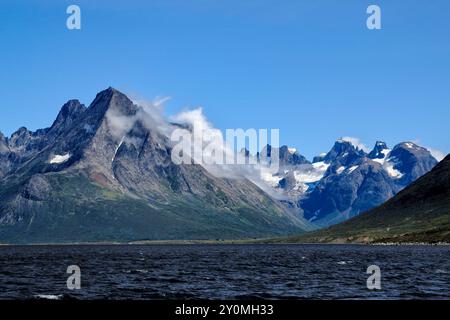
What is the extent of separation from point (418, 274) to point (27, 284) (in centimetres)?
6287

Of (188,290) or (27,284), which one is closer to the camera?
(188,290)
